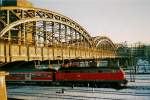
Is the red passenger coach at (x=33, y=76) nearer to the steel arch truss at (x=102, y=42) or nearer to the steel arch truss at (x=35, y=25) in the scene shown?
the steel arch truss at (x=35, y=25)

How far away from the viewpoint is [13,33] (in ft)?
175

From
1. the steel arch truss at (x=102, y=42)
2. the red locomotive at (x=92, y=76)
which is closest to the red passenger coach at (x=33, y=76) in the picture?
the red locomotive at (x=92, y=76)

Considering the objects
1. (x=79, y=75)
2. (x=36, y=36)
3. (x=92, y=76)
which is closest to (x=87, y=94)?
(x=92, y=76)

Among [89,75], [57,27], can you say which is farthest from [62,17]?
[89,75]

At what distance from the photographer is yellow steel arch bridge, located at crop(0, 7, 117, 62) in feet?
104

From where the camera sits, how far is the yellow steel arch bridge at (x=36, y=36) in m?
31.7

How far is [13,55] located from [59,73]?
18656 millimetres

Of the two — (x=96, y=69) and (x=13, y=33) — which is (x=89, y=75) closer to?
(x=96, y=69)

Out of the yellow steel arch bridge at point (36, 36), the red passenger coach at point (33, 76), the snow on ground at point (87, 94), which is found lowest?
the snow on ground at point (87, 94)

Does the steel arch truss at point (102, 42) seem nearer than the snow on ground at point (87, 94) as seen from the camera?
No

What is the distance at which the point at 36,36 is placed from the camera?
1913 inches

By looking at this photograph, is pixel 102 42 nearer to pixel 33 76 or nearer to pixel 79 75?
pixel 33 76

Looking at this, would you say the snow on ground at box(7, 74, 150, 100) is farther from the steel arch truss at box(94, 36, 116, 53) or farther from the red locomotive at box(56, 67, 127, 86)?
the steel arch truss at box(94, 36, 116, 53)

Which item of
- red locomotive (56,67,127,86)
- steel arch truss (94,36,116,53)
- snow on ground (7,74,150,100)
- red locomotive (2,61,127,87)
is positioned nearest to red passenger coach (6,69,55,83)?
red locomotive (2,61,127,87)
